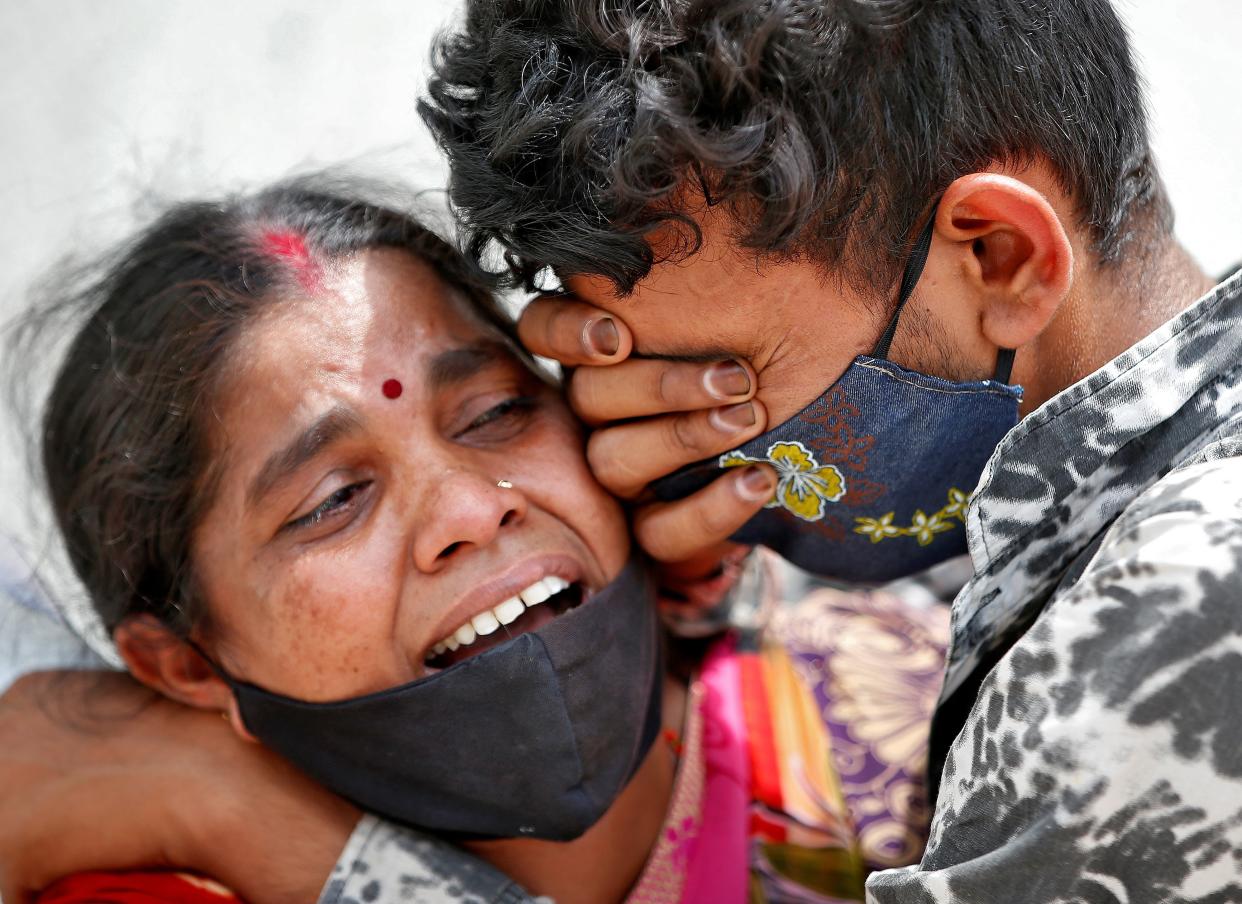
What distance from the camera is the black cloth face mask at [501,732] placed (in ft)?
6.88

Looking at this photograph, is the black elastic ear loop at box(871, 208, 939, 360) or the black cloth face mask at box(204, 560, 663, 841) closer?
the black elastic ear loop at box(871, 208, 939, 360)

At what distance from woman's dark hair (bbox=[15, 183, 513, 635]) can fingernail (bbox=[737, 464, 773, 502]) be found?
24.9 inches

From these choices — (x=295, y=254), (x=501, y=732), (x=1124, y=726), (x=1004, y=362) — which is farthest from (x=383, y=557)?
(x=1124, y=726)

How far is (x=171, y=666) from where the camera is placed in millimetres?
2494

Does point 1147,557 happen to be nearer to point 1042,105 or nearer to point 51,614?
point 1042,105

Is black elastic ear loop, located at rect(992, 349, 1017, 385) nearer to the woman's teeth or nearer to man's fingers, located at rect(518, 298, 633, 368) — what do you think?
man's fingers, located at rect(518, 298, 633, 368)

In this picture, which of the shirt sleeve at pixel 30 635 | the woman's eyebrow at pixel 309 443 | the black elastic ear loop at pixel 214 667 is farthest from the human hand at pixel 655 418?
the shirt sleeve at pixel 30 635

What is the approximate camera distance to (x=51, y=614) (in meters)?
3.03

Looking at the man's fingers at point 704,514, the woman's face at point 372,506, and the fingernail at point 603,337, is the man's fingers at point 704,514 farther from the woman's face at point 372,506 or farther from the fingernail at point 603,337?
the fingernail at point 603,337

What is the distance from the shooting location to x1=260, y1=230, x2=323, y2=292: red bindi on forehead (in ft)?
7.55

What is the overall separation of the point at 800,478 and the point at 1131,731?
815 mm

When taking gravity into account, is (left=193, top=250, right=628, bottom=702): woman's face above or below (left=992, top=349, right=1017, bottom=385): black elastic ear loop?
below

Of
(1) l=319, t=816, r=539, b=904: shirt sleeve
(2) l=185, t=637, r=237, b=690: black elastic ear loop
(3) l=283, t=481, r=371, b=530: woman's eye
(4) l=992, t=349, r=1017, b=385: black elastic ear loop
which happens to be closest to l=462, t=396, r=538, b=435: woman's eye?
(3) l=283, t=481, r=371, b=530: woman's eye

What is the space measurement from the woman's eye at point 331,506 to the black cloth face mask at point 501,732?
1.11ft
